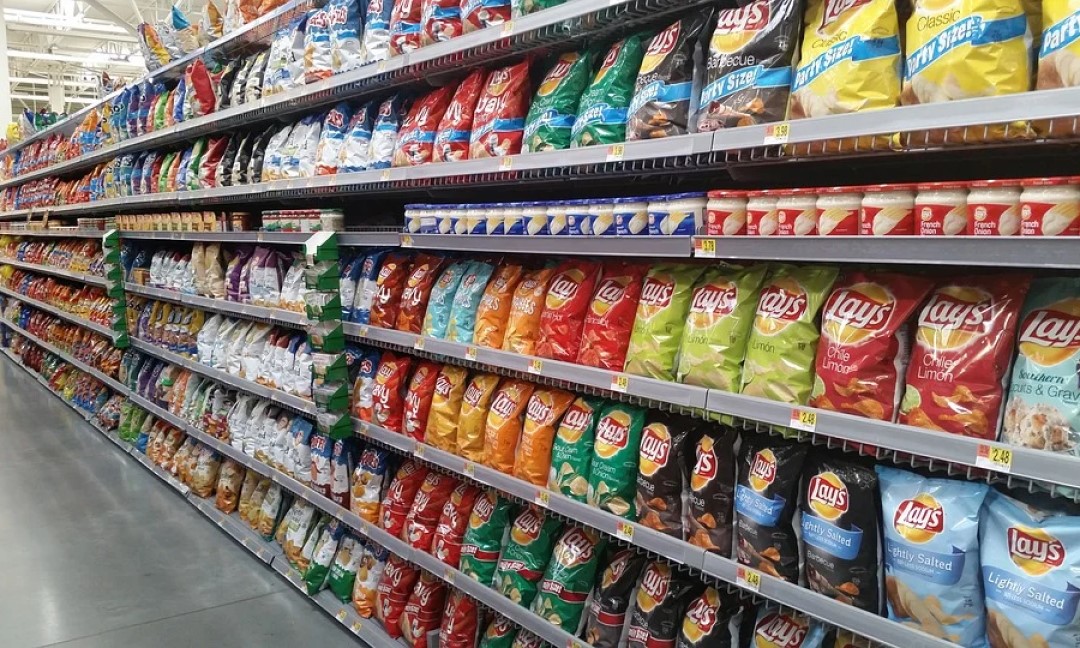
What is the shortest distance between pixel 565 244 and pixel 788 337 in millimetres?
668

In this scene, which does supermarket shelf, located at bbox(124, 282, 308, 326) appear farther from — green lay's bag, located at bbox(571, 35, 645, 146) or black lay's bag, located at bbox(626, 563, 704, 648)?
black lay's bag, located at bbox(626, 563, 704, 648)

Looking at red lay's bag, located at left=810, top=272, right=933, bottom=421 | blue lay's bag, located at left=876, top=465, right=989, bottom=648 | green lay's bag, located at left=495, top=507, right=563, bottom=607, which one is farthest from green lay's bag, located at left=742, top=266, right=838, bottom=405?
green lay's bag, located at left=495, top=507, right=563, bottom=607

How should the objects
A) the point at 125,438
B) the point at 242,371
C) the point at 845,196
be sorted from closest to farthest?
the point at 845,196 → the point at 242,371 → the point at 125,438

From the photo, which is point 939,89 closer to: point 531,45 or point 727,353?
point 727,353

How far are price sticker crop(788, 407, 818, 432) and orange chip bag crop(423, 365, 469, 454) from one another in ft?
4.17

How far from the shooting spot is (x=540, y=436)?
215 cm

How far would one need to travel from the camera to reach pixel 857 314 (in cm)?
146

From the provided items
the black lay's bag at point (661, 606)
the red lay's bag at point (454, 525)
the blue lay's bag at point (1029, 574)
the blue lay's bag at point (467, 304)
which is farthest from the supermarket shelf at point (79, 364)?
the blue lay's bag at point (1029, 574)

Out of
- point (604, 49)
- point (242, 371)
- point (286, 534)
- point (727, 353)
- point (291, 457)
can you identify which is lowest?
point (286, 534)

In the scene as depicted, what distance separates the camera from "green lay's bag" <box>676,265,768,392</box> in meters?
1.66

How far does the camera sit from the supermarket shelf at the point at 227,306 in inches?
130

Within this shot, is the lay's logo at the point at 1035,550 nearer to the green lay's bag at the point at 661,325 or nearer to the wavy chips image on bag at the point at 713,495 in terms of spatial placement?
the wavy chips image on bag at the point at 713,495

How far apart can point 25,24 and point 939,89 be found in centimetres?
1469

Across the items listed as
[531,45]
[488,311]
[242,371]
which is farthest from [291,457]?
[531,45]
